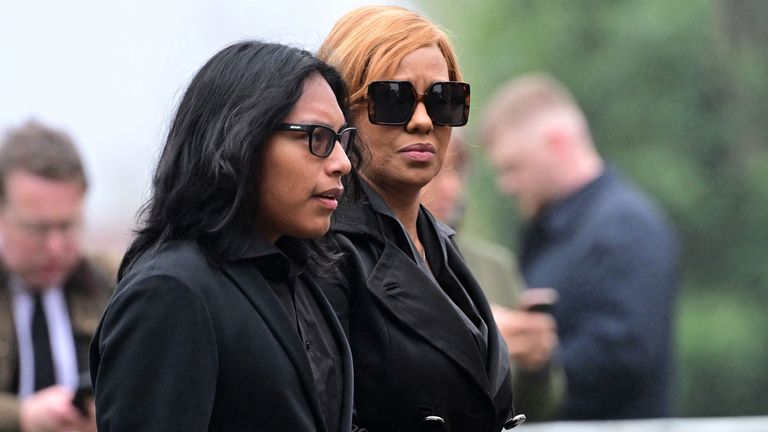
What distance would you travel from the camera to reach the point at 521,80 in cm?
673

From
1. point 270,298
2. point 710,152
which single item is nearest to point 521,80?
point 710,152

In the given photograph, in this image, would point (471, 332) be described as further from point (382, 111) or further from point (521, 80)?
point (521, 80)

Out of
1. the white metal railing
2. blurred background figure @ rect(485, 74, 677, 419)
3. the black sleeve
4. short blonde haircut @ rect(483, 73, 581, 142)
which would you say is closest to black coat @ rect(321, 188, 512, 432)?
the black sleeve

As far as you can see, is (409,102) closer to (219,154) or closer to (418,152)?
(418,152)

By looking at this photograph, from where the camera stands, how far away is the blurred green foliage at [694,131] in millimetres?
7016

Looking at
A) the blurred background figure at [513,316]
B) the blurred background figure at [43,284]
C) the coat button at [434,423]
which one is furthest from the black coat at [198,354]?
the blurred background figure at [513,316]

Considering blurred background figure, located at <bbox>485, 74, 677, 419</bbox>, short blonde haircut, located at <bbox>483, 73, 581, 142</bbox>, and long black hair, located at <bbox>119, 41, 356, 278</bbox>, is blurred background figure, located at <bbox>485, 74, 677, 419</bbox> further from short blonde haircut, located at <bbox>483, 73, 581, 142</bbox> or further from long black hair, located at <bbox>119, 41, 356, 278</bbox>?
long black hair, located at <bbox>119, 41, 356, 278</bbox>

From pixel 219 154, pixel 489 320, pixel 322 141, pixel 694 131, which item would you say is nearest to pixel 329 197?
pixel 322 141

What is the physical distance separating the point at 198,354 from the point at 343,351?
1.14 ft

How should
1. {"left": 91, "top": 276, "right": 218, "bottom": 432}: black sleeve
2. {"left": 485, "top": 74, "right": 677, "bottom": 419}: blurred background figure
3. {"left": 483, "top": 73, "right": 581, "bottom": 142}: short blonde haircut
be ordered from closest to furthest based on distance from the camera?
1. {"left": 91, "top": 276, "right": 218, "bottom": 432}: black sleeve
2. {"left": 485, "top": 74, "right": 677, "bottom": 419}: blurred background figure
3. {"left": 483, "top": 73, "right": 581, "bottom": 142}: short blonde haircut

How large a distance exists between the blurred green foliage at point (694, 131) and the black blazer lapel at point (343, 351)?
4.19m

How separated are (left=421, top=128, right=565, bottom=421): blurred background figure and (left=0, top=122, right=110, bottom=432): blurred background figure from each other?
102 centimetres

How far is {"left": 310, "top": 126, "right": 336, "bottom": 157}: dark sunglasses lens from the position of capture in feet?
8.14

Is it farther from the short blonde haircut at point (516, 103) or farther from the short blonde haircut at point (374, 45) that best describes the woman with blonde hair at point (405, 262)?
the short blonde haircut at point (516, 103)
